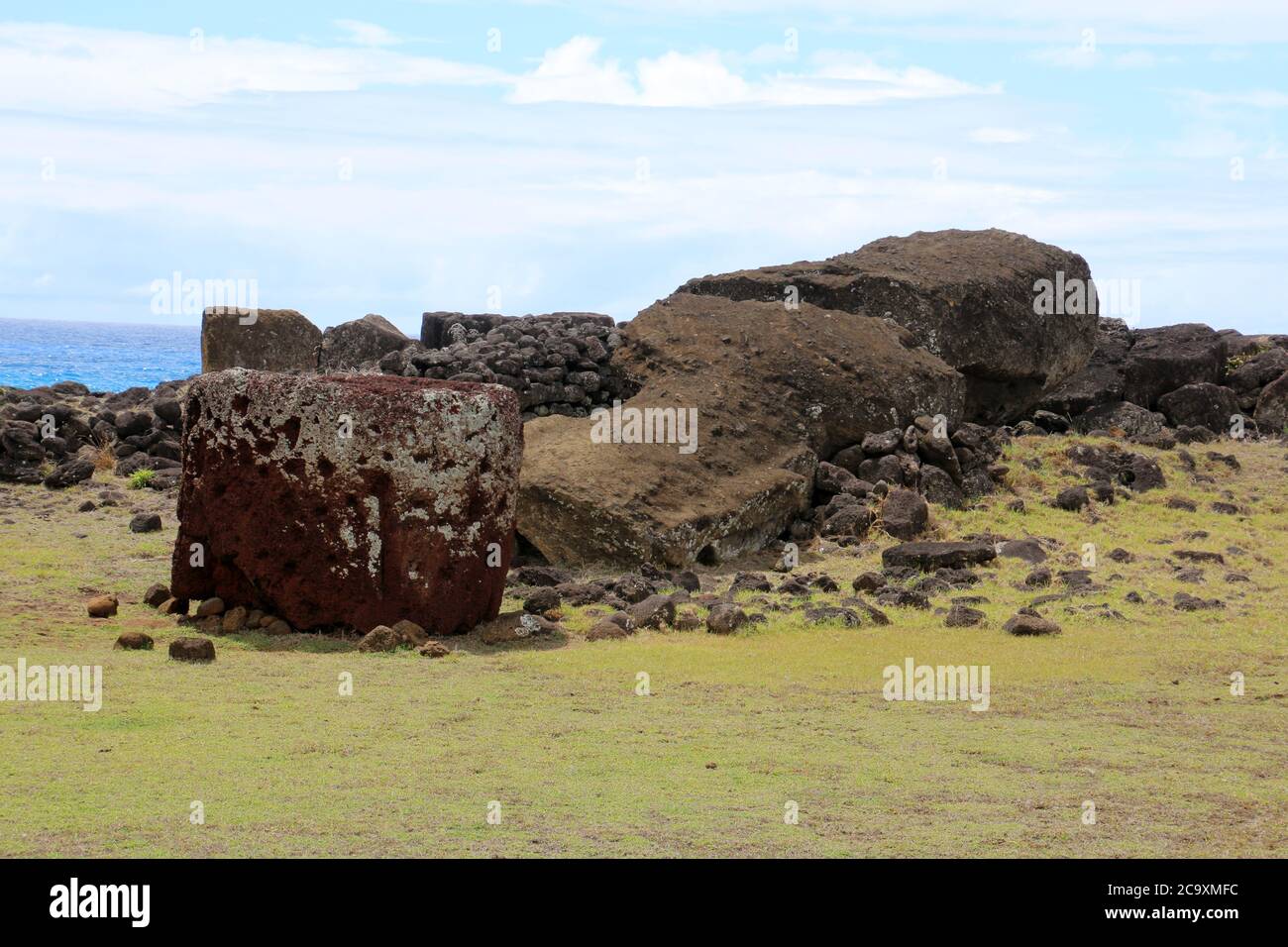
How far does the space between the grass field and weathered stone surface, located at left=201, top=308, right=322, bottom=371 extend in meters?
9.19

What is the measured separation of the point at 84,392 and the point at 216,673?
1871 cm

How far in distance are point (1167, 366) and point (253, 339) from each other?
49.0 feet

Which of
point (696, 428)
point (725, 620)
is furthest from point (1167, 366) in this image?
point (725, 620)

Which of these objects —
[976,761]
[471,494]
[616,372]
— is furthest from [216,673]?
[616,372]

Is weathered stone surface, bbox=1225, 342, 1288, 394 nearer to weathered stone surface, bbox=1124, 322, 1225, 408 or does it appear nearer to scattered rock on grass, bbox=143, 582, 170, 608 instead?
weathered stone surface, bbox=1124, 322, 1225, 408

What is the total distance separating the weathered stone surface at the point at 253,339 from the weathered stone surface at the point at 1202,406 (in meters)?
14.0

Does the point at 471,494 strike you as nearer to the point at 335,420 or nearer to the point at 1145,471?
the point at 335,420

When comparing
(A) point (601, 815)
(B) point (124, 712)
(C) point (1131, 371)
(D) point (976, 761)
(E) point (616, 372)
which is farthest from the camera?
(C) point (1131, 371)

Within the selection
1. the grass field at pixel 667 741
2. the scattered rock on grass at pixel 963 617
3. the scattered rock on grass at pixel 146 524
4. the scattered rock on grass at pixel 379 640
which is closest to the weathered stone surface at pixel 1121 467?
the grass field at pixel 667 741

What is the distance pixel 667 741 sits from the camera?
8.22 meters

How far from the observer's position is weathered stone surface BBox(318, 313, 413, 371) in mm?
23938

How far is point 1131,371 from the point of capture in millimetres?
→ 24594

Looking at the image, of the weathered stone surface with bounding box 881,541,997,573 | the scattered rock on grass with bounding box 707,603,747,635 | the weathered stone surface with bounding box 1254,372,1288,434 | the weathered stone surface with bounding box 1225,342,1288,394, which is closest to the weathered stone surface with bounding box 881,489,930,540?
the weathered stone surface with bounding box 881,541,997,573

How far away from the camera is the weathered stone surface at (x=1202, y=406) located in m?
23.7
